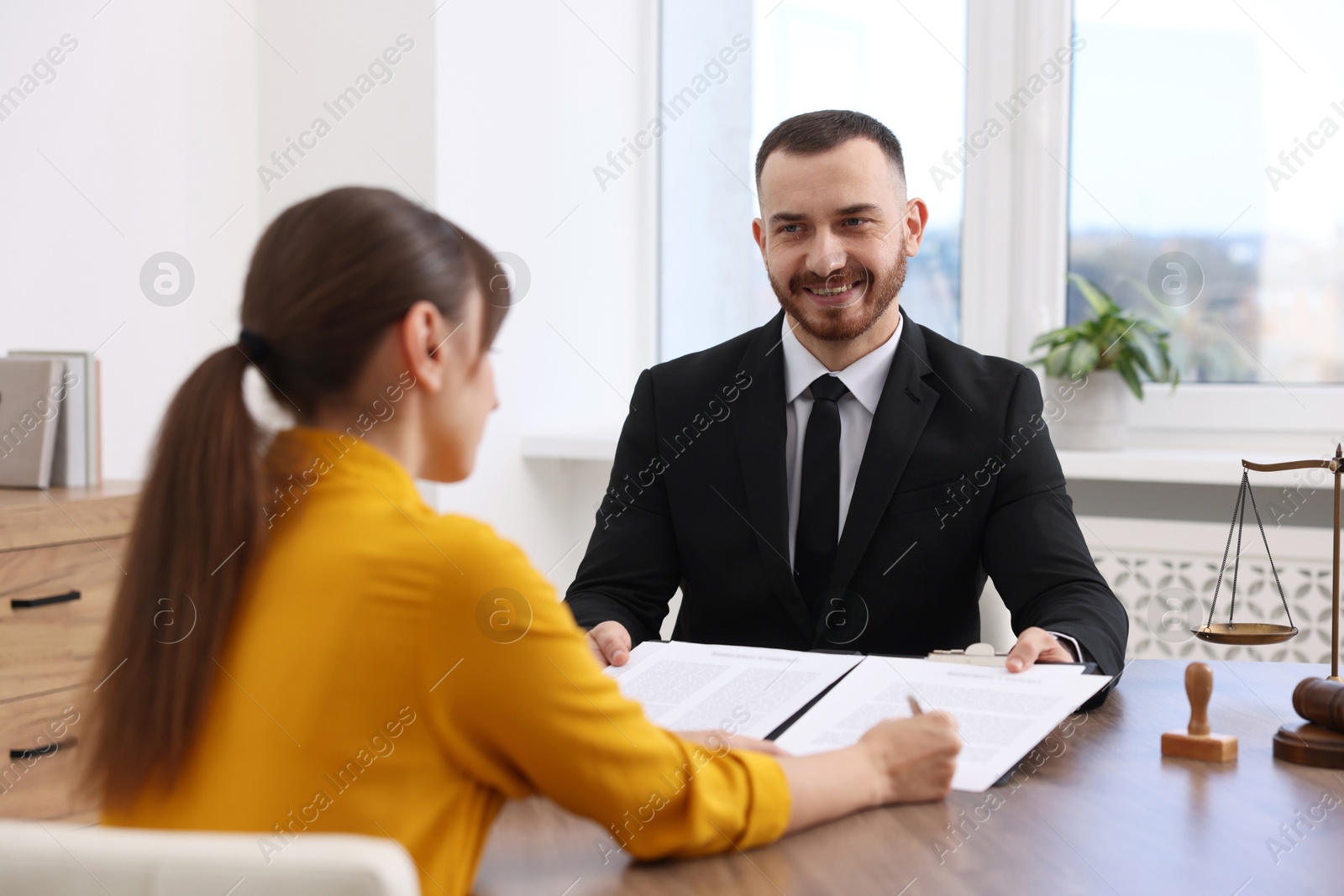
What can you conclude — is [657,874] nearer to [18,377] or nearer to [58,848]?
[58,848]

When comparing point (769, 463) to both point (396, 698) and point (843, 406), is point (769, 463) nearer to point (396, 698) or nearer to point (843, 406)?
point (843, 406)

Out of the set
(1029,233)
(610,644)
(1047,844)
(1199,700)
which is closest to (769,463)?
(610,644)

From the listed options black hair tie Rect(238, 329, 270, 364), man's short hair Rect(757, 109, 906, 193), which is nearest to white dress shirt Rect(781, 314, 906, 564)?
man's short hair Rect(757, 109, 906, 193)

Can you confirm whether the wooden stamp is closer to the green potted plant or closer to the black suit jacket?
the black suit jacket

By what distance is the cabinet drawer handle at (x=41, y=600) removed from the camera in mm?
2217

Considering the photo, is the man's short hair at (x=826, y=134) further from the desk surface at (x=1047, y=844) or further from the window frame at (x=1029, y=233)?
the window frame at (x=1029, y=233)

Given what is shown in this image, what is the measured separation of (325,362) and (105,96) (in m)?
2.43

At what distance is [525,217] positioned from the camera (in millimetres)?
3488

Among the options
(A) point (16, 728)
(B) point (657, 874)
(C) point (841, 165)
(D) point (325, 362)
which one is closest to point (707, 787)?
(B) point (657, 874)

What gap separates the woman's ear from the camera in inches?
36.6

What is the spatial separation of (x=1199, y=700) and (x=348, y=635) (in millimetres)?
887

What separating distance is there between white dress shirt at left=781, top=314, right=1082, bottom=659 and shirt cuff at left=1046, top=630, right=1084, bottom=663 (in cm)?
47

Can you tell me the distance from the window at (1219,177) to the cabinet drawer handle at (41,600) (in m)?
2.62

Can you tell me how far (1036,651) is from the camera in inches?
55.5
